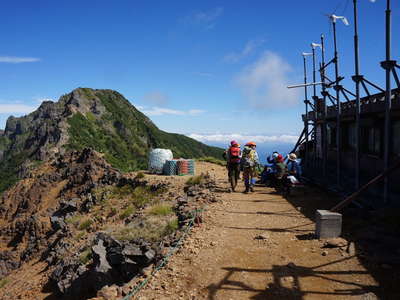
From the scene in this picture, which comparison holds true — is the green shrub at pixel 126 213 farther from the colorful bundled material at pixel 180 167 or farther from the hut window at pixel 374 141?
the hut window at pixel 374 141

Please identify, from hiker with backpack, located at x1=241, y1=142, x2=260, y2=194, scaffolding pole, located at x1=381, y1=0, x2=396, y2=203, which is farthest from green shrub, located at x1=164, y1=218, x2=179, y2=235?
scaffolding pole, located at x1=381, y1=0, x2=396, y2=203

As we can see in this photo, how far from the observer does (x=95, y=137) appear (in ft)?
371

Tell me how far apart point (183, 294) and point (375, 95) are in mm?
10497

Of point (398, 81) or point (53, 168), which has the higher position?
point (398, 81)

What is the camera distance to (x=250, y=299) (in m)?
5.53

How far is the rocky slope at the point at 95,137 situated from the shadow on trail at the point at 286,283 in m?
74.9

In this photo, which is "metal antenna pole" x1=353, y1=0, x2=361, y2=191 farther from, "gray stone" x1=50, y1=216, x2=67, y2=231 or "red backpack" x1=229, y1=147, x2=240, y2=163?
"gray stone" x1=50, y1=216, x2=67, y2=231

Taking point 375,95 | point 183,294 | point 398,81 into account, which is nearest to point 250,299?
point 183,294

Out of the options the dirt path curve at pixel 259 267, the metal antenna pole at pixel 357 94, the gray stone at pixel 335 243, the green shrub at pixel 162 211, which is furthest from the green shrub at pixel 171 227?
the metal antenna pole at pixel 357 94

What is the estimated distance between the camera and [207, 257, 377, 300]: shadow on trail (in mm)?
5566

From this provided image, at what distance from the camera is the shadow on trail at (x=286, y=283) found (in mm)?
5566

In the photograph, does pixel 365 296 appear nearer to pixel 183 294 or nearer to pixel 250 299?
pixel 250 299

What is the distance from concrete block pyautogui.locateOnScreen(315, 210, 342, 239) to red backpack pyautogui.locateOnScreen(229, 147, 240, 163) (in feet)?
21.3

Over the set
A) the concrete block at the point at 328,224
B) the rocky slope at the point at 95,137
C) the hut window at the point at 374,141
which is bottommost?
the concrete block at the point at 328,224
